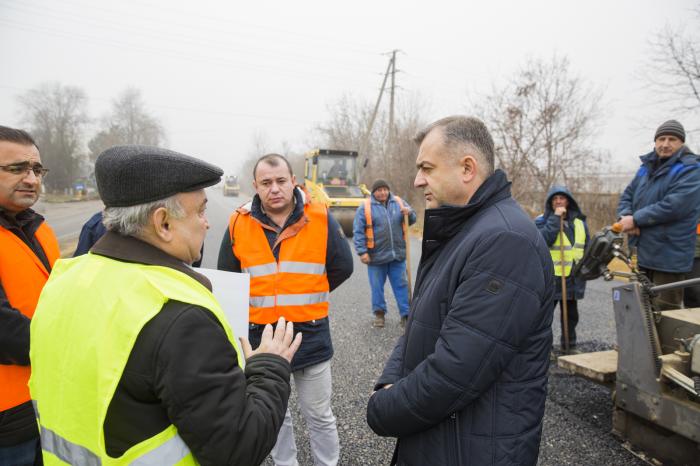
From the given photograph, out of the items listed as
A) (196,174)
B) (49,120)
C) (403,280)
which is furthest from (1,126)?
(49,120)

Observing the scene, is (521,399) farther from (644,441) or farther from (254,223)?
(644,441)

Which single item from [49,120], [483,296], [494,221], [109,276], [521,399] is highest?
[49,120]

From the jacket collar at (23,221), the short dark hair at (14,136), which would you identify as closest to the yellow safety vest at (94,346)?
the jacket collar at (23,221)

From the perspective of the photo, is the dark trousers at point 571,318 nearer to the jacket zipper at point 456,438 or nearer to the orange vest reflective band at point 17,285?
the jacket zipper at point 456,438

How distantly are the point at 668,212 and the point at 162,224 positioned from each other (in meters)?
4.09

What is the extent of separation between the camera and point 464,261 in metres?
1.41

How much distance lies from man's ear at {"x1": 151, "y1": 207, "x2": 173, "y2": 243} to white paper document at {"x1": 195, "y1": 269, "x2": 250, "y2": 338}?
0.54 metres

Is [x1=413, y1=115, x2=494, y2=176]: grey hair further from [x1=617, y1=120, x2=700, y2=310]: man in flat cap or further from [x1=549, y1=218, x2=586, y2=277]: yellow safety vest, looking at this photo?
[x1=549, y1=218, x2=586, y2=277]: yellow safety vest

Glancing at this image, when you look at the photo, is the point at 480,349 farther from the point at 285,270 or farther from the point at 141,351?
the point at 285,270

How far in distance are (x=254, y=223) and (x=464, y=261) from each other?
1524 mm

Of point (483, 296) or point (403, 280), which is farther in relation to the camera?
point (403, 280)

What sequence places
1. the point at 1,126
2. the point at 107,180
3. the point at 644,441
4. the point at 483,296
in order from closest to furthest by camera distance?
1. the point at 107,180
2. the point at 483,296
3. the point at 1,126
4. the point at 644,441

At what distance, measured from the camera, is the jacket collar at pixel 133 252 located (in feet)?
3.58

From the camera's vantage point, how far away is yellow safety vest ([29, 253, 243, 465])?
0.96m
